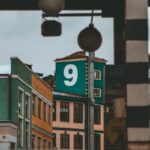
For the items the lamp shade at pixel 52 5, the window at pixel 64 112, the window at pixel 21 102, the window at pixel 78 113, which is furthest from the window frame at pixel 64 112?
the lamp shade at pixel 52 5

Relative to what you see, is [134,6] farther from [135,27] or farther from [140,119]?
[140,119]

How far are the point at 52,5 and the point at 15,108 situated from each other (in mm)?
37110

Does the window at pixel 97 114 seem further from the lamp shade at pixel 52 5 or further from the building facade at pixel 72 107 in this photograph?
the lamp shade at pixel 52 5

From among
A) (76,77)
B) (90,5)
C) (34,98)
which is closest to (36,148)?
(34,98)

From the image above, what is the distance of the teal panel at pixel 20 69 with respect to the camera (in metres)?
45.1

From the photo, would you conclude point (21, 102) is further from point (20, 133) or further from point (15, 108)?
point (15, 108)

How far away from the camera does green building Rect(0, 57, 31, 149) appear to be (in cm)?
4134

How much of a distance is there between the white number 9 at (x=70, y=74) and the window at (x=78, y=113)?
3.34 meters

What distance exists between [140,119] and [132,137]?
145 millimetres

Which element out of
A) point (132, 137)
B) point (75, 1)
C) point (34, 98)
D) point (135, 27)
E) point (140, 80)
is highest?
point (34, 98)

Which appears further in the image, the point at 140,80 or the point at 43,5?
the point at 43,5

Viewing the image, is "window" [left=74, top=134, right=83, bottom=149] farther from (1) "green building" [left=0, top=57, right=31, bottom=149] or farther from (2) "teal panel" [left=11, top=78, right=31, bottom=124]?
(2) "teal panel" [left=11, top=78, right=31, bottom=124]

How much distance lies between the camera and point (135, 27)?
5152 mm

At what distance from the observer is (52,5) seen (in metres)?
5.65
